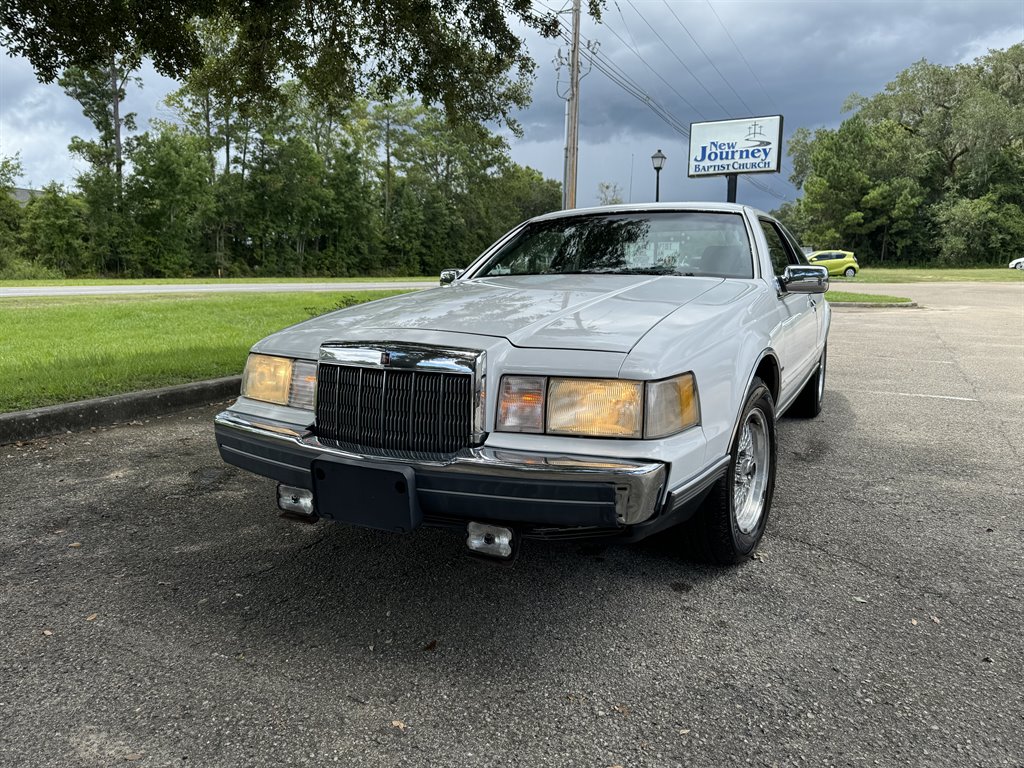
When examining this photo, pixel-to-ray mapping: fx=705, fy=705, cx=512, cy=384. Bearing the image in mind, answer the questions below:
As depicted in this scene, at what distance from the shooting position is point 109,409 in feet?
17.5

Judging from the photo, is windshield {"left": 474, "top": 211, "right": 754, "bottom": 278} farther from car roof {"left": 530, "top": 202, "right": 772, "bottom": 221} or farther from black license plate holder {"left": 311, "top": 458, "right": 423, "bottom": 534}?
black license plate holder {"left": 311, "top": 458, "right": 423, "bottom": 534}

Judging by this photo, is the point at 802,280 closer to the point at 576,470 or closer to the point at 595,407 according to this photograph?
the point at 595,407

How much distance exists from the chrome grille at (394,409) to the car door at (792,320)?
2004 mm

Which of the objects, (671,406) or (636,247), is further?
(636,247)

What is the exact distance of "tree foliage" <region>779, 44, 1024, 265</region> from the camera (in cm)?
5497

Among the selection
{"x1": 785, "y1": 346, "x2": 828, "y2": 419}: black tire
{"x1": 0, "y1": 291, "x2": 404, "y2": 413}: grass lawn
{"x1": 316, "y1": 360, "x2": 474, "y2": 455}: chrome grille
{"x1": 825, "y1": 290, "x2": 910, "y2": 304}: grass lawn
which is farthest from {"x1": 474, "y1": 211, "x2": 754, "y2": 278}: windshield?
{"x1": 825, "y1": 290, "x2": 910, "y2": 304}: grass lawn

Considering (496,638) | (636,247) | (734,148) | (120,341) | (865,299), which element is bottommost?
(496,638)

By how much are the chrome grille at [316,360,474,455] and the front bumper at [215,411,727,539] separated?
0.26 ft

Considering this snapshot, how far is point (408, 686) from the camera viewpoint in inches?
85.1

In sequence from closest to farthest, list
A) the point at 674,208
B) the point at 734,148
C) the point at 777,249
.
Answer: the point at 674,208, the point at 777,249, the point at 734,148

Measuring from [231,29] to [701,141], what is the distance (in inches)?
871

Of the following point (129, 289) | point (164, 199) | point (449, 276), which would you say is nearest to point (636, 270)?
point (449, 276)

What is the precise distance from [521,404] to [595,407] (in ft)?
0.79

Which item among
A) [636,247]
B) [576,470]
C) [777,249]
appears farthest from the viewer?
A: [777,249]
